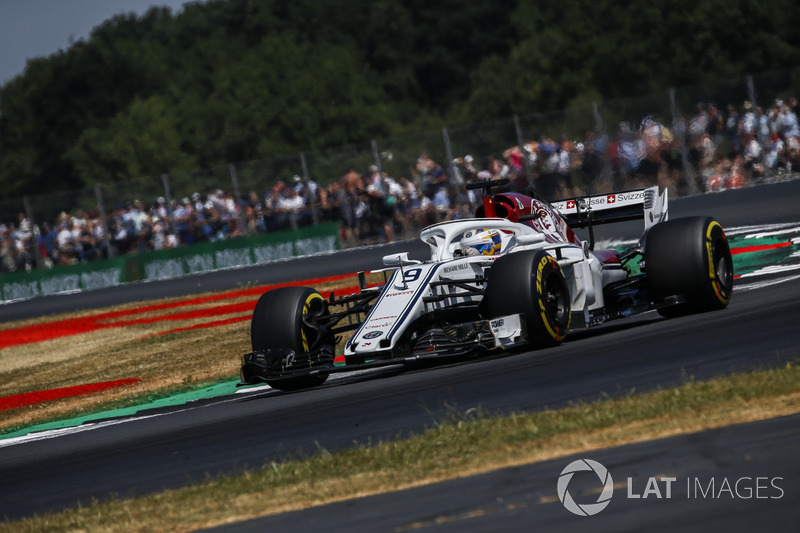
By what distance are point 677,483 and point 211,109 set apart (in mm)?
63458

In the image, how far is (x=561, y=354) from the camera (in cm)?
1019

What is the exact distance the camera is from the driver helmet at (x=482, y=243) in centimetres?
1141

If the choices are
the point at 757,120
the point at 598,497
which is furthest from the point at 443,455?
the point at 757,120

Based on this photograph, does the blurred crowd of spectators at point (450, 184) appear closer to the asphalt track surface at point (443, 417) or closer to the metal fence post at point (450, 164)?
the metal fence post at point (450, 164)

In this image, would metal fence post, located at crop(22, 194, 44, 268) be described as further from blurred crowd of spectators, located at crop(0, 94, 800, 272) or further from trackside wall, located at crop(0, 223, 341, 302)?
trackside wall, located at crop(0, 223, 341, 302)

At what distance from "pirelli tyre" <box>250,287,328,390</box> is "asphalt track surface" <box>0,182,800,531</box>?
1.44ft

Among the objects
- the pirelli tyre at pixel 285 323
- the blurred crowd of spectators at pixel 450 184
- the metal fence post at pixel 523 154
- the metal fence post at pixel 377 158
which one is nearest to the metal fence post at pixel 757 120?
the blurred crowd of spectators at pixel 450 184

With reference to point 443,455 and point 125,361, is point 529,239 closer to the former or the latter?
point 443,455

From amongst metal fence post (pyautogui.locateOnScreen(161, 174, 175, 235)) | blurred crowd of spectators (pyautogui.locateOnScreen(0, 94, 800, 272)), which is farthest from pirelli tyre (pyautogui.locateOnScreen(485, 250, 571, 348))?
metal fence post (pyautogui.locateOnScreen(161, 174, 175, 235))

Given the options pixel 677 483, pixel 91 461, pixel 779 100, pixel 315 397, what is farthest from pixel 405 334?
pixel 779 100

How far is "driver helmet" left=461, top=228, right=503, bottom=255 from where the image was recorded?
11.4 meters

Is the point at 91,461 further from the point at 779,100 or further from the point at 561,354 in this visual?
the point at 779,100

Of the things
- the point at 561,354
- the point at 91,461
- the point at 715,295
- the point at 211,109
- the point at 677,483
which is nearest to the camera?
the point at 677,483

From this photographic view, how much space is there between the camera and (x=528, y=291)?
→ 10047 millimetres
